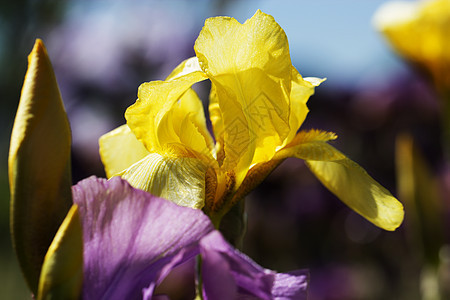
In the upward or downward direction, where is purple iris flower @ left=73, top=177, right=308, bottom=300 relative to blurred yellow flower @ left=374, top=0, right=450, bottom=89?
upward

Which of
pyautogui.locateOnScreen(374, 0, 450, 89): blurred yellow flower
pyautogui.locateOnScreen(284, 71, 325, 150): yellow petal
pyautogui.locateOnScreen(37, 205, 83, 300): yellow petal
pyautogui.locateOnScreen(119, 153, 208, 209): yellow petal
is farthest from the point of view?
pyautogui.locateOnScreen(374, 0, 450, 89): blurred yellow flower

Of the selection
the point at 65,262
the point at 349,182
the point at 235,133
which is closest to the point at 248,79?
the point at 235,133

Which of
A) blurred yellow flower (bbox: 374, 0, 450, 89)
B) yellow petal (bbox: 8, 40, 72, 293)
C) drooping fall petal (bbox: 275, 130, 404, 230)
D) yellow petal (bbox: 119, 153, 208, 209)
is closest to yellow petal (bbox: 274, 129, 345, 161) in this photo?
drooping fall petal (bbox: 275, 130, 404, 230)

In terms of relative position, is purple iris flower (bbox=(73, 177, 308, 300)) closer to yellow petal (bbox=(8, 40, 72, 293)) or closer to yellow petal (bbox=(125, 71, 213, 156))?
yellow petal (bbox=(8, 40, 72, 293))

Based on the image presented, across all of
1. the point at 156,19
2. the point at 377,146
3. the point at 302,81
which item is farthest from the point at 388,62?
the point at 302,81

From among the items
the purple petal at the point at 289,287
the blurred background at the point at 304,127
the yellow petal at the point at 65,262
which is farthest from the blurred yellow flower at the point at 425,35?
the yellow petal at the point at 65,262
